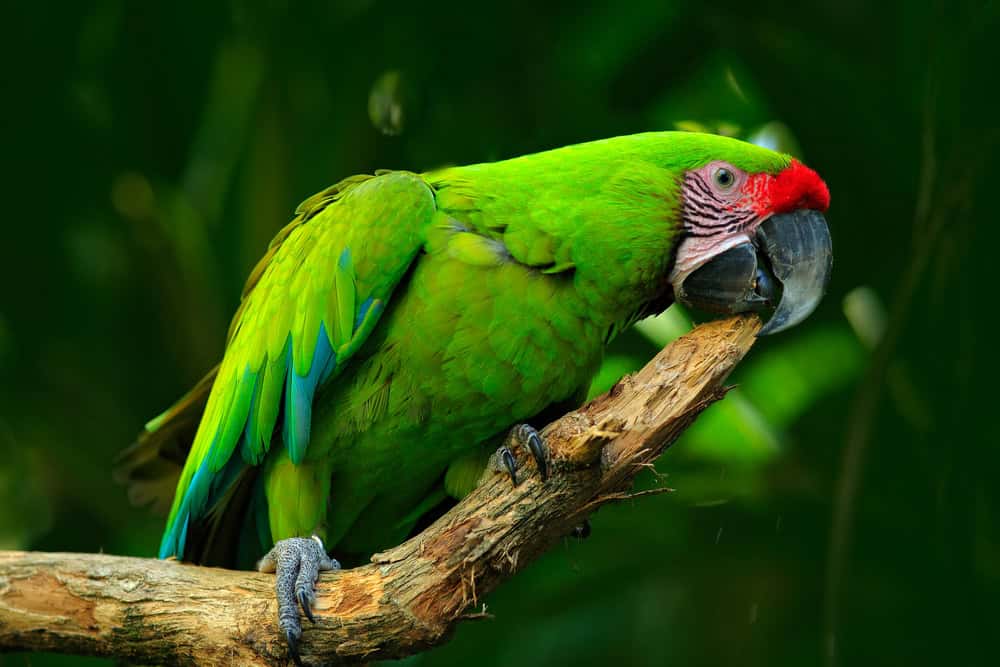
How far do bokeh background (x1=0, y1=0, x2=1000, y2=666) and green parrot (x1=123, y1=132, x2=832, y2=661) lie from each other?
661 mm

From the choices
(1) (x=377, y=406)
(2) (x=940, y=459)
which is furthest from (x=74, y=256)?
(2) (x=940, y=459)

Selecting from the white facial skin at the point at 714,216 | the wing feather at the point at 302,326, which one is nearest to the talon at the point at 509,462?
the wing feather at the point at 302,326

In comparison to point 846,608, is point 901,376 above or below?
above

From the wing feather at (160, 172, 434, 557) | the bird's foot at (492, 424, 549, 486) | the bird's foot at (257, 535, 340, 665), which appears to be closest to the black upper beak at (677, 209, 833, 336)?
the bird's foot at (492, 424, 549, 486)

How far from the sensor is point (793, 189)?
2037 millimetres

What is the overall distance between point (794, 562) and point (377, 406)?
1.91m

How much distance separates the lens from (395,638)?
1.74m

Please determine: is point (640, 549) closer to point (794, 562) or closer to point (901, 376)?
point (794, 562)

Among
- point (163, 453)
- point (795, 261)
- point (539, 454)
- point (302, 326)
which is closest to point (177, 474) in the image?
point (163, 453)

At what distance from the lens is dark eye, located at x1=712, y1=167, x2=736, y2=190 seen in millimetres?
2051

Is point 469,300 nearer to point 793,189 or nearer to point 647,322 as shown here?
point 793,189

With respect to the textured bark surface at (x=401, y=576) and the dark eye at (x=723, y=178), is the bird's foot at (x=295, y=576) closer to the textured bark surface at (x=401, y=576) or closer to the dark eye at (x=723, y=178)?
the textured bark surface at (x=401, y=576)

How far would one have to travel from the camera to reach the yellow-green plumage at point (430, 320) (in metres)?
2.03

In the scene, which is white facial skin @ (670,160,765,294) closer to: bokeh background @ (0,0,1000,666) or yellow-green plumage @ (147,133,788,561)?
yellow-green plumage @ (147,133,788,561)
